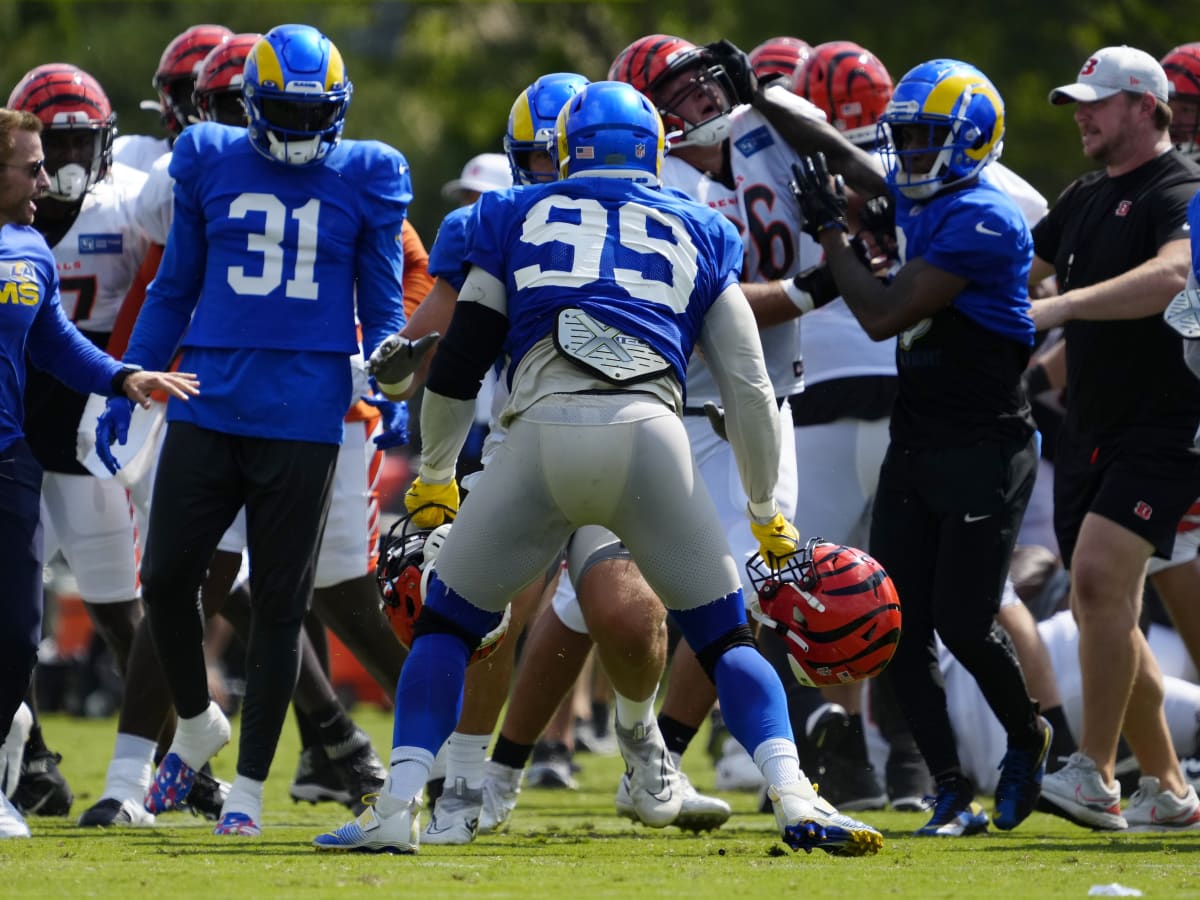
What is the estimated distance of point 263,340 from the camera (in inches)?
243

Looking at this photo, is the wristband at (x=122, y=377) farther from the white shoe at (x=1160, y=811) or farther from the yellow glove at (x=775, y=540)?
the white shoe at (x=1160, y=811)

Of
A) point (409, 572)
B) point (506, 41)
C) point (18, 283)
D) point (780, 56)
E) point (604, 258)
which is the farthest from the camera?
point (506, 41)

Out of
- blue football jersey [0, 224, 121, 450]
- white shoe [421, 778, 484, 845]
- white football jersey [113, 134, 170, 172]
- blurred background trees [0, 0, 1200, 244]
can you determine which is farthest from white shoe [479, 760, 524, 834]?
blurred background trees [0, 0, 1200, 244]

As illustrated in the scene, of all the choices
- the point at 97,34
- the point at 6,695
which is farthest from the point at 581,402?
the point at 97,34

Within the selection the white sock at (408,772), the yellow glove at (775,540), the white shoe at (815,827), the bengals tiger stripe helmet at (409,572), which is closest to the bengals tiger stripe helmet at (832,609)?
the yellow glove at (775,540)

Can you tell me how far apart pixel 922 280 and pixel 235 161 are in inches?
82.2

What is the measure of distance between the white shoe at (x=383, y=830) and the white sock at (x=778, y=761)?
34.0 inches

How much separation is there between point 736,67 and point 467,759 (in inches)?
96.2

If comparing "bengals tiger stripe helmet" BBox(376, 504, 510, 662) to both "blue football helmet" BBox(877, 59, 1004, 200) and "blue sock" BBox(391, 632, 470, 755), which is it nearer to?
"blue sock" BBox(391, 632, 470, 755)

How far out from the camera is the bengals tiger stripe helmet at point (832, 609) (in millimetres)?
5246

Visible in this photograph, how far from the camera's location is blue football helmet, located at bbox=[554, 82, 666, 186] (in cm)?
525

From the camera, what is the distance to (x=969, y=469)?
6246mm

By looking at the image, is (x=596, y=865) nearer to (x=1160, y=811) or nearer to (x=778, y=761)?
(x=778, y=761)

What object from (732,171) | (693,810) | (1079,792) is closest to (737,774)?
(693,810)
